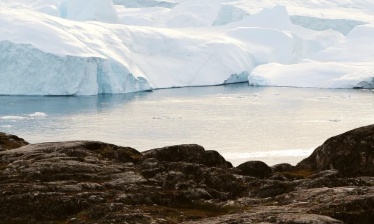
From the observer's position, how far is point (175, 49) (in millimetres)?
99750

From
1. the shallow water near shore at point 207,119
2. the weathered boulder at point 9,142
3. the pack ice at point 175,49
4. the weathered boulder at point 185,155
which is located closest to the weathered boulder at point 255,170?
the weathered boulder at point 185,155

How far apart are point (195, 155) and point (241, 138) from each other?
3175 centimetres

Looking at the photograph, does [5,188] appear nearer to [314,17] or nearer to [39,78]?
[39,78]

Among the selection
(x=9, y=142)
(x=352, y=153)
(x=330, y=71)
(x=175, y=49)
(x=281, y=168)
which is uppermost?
(x=175, y=49)

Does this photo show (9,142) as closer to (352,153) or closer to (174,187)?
(174,187)

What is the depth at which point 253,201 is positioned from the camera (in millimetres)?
15398

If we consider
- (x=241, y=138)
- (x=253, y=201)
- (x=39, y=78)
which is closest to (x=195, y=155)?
(x=253, y=201)

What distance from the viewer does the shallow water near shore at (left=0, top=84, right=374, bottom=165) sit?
49469 mm

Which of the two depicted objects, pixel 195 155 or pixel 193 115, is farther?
pixel 193 115

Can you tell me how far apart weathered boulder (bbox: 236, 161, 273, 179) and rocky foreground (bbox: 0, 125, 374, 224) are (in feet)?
0.09

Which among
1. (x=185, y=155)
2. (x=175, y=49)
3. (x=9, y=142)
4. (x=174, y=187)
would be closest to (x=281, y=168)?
(x=185, y=155)

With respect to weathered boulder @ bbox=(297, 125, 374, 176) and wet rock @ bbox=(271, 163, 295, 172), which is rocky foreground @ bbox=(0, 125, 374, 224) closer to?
weathered boulder @ bbox=(297, 125, 374, 176)

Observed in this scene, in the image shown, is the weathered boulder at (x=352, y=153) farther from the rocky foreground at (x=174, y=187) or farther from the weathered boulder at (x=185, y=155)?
the weathered boulder at (x=185, y=155)

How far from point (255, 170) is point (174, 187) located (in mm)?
3415
